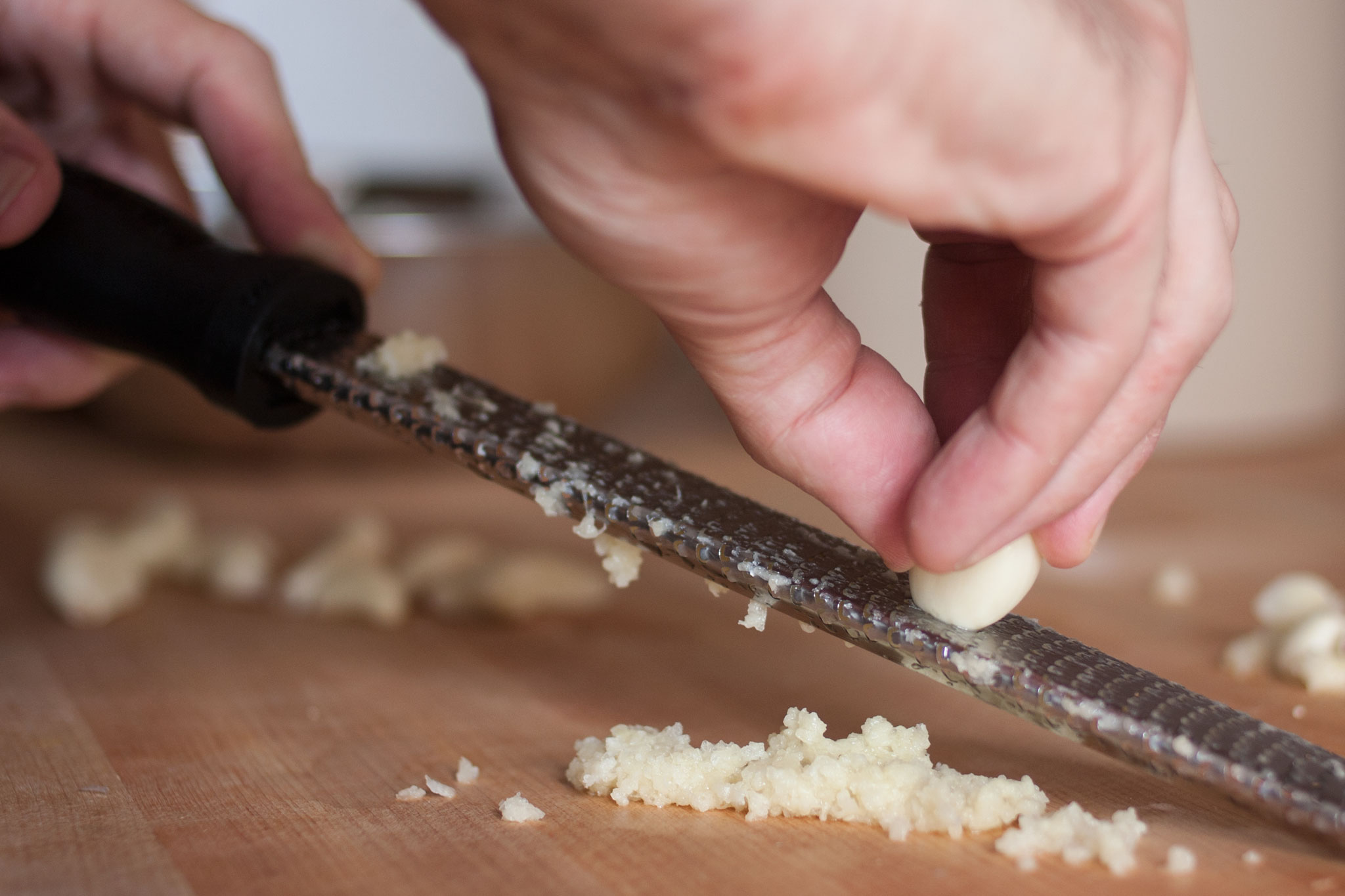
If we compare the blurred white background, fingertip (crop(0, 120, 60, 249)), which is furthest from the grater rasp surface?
the blurred white background

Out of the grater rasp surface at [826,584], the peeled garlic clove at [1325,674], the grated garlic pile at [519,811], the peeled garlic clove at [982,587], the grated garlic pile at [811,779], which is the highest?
the peeled garlic clove at [1325,674]

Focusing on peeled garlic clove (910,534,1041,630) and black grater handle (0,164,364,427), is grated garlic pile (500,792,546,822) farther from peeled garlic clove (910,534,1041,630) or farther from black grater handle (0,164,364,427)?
black grater handle (0,164,364,427)

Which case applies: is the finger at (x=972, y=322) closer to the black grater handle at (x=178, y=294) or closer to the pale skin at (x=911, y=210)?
the pale skin at (x=911, y=210)

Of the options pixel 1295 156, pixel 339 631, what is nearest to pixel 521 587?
pixel 339 631

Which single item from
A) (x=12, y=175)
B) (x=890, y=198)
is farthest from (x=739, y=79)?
(x=12, y=175)

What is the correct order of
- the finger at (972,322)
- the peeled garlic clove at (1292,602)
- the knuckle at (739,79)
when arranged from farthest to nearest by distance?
the peeled garlic clove at (1292,602) → the finger at (972,322) → the knuckle at (739,79)

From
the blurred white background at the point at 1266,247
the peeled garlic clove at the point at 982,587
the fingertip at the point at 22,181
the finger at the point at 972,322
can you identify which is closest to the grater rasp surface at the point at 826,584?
the peeled garlic clove at the point at 982,587

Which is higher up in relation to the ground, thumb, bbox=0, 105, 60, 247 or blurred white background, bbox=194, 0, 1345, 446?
blurred white background, bbox=194, 0, 1345, 446
